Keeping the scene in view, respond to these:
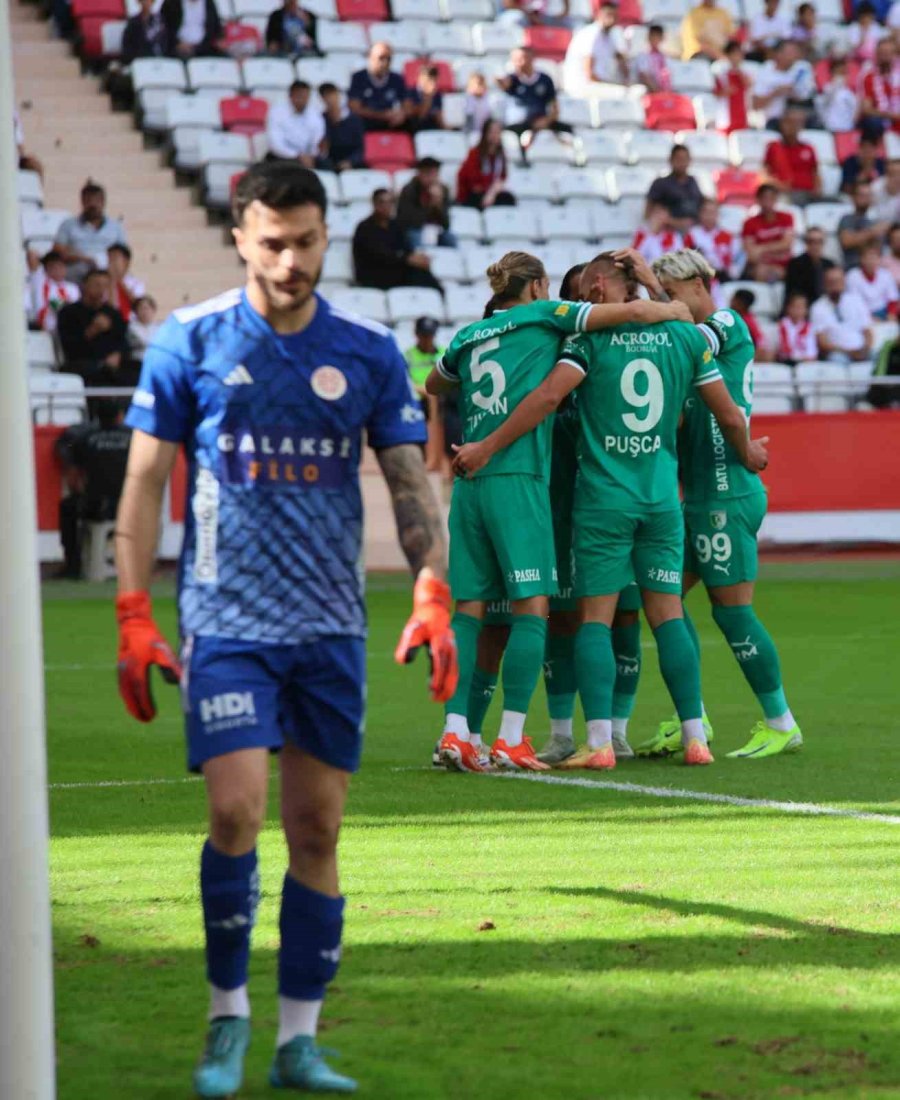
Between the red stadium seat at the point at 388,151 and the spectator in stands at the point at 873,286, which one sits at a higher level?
the red stadium seat at the point at 388,151

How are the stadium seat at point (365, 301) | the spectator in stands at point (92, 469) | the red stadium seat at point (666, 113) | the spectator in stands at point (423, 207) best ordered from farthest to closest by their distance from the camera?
the red stadium seat at point (666, 113), the spectator in stands at point (423, 207), the stadium seat at point (365, 301), the spectator in stands at point (92, 469)

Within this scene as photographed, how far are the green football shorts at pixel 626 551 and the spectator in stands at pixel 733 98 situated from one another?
1794cm

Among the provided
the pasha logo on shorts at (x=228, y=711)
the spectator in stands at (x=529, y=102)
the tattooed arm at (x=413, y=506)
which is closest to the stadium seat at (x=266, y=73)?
the spectator in stands at (x=529, y=102)

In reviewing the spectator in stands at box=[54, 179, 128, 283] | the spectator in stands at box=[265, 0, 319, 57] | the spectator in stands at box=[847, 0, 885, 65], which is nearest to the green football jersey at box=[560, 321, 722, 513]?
the spectator in stands at box=[54, 179, 128, 283]

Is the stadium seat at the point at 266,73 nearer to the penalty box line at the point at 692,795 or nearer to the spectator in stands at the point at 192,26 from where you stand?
the spectator in stands at the point at 192,26

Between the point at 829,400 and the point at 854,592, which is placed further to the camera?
the point at 829,400

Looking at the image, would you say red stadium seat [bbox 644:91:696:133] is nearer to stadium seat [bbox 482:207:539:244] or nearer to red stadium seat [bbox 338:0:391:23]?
stadium seat [bbox 482:207:539:244]

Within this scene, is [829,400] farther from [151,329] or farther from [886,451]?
[151,329]

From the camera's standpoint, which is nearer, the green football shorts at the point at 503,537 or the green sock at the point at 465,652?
the green football shorts at the point at 503,537

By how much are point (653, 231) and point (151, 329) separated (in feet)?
19.0

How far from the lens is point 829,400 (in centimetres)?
2011

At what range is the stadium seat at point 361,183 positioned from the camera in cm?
2212

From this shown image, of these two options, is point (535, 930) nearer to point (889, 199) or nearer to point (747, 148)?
point (889, 199)

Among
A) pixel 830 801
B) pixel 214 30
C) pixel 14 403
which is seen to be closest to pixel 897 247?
pixel 214 30
